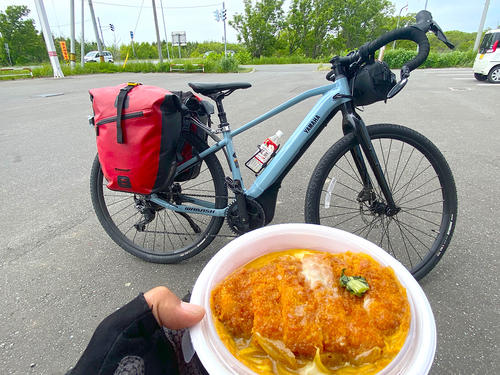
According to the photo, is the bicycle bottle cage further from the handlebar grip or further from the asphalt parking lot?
the asphalt parking lot

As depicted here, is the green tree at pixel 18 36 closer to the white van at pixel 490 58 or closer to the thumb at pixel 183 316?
the white van at pixel 490 58

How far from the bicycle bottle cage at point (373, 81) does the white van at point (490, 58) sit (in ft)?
40.8

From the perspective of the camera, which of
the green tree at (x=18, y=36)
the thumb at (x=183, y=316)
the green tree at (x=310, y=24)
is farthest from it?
the green tree at (x=310, y=24)

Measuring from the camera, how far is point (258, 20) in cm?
4528

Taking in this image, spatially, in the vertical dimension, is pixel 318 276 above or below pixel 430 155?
below

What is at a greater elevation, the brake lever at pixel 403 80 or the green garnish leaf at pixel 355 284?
the brake lever at pixel 403 80

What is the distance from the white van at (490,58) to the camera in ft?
33.6

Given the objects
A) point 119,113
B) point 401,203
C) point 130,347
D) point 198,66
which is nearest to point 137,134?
point 119,113

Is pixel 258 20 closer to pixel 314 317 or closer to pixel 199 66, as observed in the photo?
pixel 199 66

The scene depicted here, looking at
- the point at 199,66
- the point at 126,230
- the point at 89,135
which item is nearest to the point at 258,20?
the point at 199,66

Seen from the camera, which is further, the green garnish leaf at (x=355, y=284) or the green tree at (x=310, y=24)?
the green tree at (x=310, y=24)

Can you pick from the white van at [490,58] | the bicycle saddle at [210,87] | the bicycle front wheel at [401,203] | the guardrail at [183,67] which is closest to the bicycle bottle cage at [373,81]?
the bicycle front wheel at [401,203]

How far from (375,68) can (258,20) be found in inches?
1991

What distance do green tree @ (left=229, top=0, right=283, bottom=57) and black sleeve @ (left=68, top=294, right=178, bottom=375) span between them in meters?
51.3
